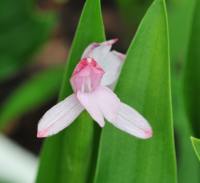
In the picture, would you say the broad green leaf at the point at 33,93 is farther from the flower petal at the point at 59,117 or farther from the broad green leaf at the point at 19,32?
the flower petal at the point at 59,117

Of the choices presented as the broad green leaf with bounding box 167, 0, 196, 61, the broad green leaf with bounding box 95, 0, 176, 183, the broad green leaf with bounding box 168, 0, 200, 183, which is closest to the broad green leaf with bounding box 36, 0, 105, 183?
the broad green leaf with bounding box 95, 0, 176, 183

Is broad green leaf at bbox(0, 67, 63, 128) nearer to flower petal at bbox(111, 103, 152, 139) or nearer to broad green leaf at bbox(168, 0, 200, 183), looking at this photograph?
broad green leaf at bbox(168, 0, 200, 183)

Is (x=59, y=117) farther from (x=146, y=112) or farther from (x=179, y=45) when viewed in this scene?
(x=179, y=45)

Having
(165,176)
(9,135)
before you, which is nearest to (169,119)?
(165,176)

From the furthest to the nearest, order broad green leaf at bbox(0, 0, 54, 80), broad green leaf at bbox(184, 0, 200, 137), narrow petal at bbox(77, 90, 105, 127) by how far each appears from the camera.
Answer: broad green leaf at bbox(0, 0, 54, 80) → broad green leaf at bbox(184, 0, 200, 137) → narrow petal at bbox(77, 90, 105, 127)

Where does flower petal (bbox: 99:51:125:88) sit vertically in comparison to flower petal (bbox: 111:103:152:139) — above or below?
above

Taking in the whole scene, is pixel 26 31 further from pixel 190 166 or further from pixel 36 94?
pixel 190 166
